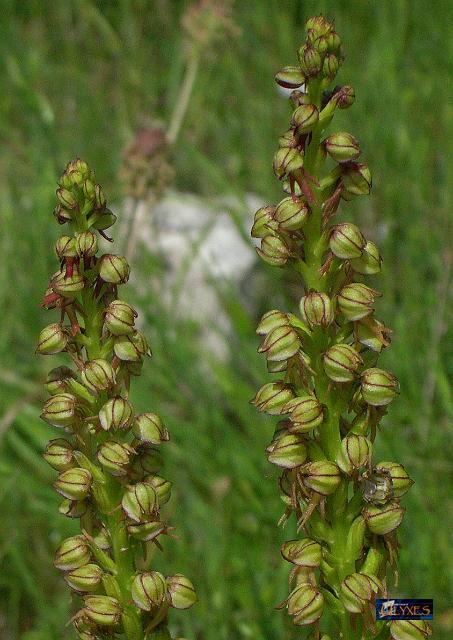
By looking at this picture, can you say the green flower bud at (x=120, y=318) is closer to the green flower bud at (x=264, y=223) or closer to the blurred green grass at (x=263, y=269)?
the green flower bud at (x=264, y=223)

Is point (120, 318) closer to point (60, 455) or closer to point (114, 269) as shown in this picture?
point (114, 269)

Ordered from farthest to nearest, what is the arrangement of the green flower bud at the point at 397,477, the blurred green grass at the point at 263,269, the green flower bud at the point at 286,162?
the blurred green grass at the point at 263,269, the green flower bud at the point at 397,477, the green flower bud at the point at 286,162

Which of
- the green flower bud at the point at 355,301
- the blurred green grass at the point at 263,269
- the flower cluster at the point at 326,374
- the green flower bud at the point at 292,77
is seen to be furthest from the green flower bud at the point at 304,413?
the blurred green grass at the point at 263,269

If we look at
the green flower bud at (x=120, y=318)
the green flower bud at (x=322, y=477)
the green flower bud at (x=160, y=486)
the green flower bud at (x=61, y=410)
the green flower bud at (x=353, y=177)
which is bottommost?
the green flower bud at (x=160, y=486)

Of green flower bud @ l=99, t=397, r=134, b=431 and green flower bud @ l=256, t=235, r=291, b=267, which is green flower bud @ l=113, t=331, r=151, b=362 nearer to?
green flower bud @ l=99, t=397, r=134, b=431

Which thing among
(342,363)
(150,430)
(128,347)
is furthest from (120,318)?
(342,363)

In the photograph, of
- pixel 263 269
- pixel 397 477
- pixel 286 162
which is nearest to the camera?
pixel 286 162

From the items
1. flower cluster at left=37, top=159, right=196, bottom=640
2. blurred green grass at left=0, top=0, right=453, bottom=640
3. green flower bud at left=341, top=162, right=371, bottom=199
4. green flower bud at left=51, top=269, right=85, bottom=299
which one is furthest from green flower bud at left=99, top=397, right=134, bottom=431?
blurred green grass at left=0, top=0, right=453, bottom=640
